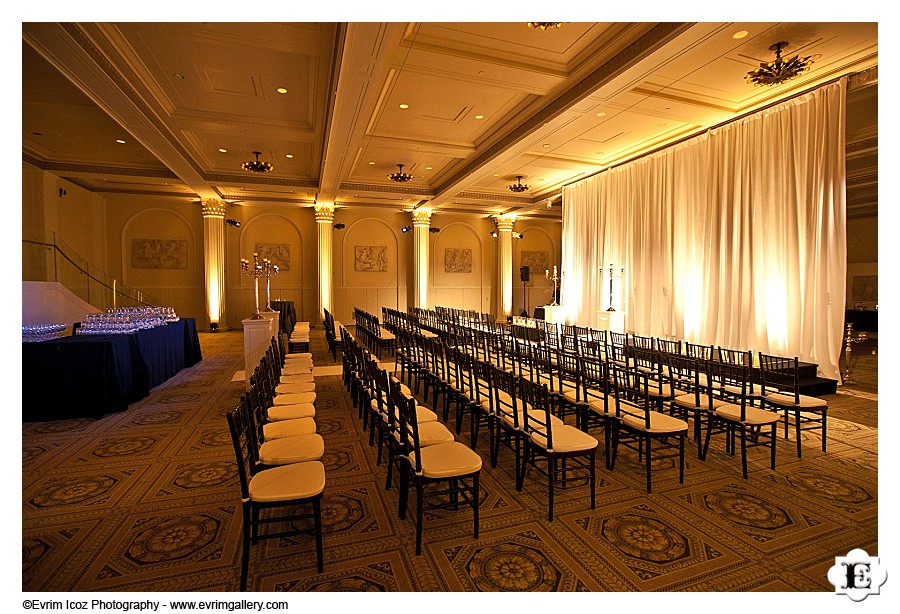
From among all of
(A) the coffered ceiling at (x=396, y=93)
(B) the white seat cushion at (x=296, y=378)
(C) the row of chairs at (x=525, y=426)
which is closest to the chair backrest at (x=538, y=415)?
(C) the row of chairs at (x=525, y=426)

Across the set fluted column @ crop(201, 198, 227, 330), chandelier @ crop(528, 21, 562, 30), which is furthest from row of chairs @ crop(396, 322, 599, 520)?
fluted column @ crop(201, 198, 227, 330)

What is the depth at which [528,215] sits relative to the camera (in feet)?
59.4

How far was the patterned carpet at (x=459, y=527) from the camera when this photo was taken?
2.19 m

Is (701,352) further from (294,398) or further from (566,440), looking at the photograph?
(294,398)

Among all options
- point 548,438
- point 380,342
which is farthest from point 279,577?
point 380,342

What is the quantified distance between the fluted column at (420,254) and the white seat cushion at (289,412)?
501 inches

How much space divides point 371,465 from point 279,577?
1.43 meters

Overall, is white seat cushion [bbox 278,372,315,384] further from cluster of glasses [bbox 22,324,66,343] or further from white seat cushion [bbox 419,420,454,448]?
cluster of glasses [bbox 22,324,66,343]

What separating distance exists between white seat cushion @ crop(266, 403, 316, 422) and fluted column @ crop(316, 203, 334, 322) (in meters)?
11.5

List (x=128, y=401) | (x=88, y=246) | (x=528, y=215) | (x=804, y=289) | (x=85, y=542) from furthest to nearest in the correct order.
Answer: (x=528, y=215), (x=88, y=246), (x=804, y=289), (x=128, y=401), (x=85, y=542)

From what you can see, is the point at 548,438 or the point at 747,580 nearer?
the point at 747,580

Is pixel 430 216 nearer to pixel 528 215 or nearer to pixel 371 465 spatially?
pixel 528 215

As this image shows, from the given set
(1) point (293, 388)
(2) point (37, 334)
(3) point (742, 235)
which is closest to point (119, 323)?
(2) point (37, 334)
